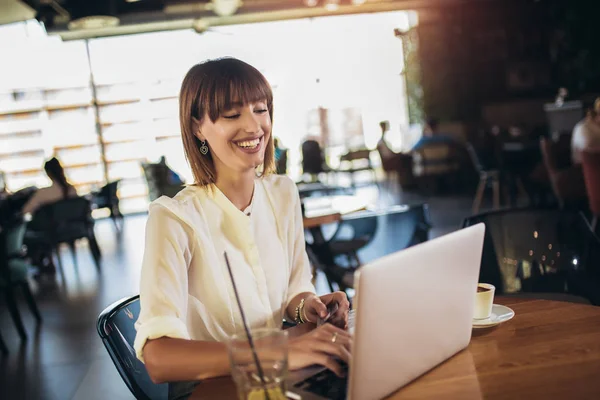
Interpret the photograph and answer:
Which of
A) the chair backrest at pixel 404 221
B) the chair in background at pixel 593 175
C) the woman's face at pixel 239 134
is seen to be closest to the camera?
the woman's face at pixel 239 134

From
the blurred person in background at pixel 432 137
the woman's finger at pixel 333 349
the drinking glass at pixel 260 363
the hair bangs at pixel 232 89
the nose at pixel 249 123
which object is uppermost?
the hair bangs at pixel 232 89

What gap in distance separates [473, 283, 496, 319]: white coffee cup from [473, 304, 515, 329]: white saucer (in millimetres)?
12

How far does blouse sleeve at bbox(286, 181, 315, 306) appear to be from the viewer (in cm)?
148

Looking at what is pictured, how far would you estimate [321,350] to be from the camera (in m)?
0.95

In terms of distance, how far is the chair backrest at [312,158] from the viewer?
372 inches

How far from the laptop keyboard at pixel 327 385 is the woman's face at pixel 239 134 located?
571 millimetres

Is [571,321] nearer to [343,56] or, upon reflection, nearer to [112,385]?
[112,385]

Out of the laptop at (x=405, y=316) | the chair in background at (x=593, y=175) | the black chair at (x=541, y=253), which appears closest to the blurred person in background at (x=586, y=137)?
the chair in background at (x=593, y=175)

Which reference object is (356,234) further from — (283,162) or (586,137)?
(283,162)

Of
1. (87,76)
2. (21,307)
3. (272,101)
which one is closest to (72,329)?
(21,307)

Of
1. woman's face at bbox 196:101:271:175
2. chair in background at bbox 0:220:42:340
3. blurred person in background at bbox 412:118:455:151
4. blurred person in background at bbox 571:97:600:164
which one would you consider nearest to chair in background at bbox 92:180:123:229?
chair in background at bbox 0:220:42:340

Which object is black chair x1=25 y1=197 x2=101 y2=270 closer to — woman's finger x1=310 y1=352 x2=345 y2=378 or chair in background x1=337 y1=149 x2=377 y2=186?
chair in background x1=337 y1=149 x2=377 y2=186

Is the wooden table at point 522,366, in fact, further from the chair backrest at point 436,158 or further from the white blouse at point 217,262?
the chair backrest at point 436,158

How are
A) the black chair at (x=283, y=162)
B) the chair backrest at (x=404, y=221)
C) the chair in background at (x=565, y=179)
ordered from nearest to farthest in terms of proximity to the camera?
the chair backrest at (x=404, y=221) → the chair in background at (x=565, y=179) → the black chair at (x=283, y=162)
